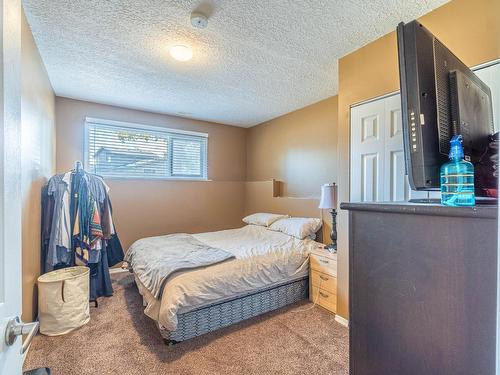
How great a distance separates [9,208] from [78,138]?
3.35m

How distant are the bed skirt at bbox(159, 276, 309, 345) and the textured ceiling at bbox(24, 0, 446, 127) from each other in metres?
2.24

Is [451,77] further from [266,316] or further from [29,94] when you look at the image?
[29,94]

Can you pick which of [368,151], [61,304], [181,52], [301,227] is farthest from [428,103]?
[61,304]

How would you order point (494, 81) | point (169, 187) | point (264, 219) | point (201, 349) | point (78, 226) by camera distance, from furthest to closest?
point (169, 187) < point (264, 219) < point (78, 226) < point (201, 349) < point (494, 81)

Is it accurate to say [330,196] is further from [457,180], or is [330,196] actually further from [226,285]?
[457,180]

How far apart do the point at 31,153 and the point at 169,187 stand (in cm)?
213

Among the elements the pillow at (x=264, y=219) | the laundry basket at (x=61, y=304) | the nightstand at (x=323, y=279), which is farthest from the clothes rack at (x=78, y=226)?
the nightstand at (x=323, y=279)

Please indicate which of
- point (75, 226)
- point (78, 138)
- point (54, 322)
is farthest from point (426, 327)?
point (78, 138)

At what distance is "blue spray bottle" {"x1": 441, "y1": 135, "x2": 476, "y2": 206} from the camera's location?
0.68 metres

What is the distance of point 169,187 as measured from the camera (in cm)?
410

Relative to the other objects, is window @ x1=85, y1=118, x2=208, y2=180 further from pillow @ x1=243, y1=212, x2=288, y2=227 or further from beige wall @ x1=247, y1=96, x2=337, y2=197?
pillow @ x1=243, y1=212, x2=288, y2=227

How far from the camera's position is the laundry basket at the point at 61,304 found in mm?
2104

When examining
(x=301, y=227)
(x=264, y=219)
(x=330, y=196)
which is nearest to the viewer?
(x=330, y=196)

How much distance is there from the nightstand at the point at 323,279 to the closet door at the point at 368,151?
29.2 inches
